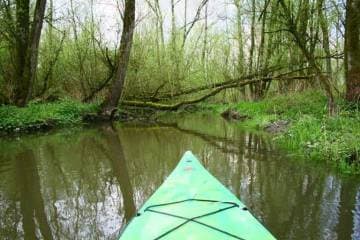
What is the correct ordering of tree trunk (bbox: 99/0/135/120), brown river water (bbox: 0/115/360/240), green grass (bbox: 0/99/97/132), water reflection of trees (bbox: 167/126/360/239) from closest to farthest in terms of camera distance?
water reflection of trees (bbox: 167/126/360/239)
brown river water (bbox: 0/115/360/240)
green grass (bbox: 0/99/97/132)
tree trunk (bbox: 99/0/135/120)

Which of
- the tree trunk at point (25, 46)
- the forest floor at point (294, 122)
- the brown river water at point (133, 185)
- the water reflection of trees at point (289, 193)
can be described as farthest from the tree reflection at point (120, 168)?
the tree trunk at point (25, 46)

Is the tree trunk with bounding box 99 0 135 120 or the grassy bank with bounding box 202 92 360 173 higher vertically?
the tree trunk with bounding box 99 0 135 120

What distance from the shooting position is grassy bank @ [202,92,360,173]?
21.7 ft

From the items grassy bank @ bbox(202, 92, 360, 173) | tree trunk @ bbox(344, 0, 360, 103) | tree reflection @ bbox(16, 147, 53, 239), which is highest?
tree trunk @ bbox(344, 0, 360, 103)

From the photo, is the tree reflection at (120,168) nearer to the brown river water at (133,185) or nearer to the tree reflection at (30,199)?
the brown river water at (133,185)

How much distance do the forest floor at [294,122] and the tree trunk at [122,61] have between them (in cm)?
64

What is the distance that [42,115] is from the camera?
13.4m

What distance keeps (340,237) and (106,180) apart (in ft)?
12.3

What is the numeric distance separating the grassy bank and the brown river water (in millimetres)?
355

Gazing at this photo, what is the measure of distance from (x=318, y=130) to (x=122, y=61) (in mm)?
8250

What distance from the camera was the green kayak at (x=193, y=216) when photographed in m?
2.95

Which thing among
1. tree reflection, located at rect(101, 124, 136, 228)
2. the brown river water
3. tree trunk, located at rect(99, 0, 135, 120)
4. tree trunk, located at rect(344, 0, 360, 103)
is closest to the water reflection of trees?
the brown river water

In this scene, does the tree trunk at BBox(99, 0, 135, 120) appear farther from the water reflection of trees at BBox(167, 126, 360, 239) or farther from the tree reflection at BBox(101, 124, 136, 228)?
the water reflection of trees at BBox(167, 126, 360, 239)

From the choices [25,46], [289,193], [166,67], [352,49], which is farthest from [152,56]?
[289,193]
